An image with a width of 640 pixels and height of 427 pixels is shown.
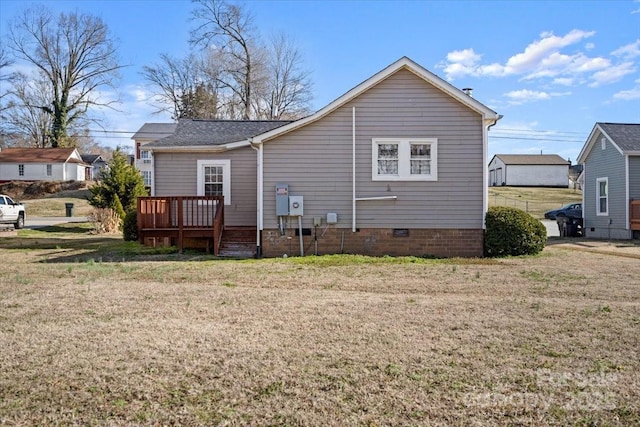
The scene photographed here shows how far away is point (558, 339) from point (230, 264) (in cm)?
769

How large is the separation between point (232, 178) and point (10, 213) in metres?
12.7

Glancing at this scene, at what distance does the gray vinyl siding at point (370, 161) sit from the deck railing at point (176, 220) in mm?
1719

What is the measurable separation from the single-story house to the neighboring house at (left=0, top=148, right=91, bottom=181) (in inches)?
1699

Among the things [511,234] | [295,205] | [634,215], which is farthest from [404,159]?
[634,215]

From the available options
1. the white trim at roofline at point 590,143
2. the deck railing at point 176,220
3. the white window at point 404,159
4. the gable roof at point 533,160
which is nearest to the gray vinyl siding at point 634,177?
the white trim at roofline at point 590,143

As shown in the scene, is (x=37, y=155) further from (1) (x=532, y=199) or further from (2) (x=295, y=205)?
(1) (x=532, y=199)

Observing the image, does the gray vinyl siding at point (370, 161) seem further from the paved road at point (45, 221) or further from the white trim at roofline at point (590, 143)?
the paved road at point (45, 221)

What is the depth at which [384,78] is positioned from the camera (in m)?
13.1

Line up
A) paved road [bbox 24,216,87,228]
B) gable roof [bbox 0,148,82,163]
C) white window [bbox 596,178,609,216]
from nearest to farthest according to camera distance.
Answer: white window [bbox 596,178,609,216] → paved road [bbox 24,216,87,228] → gable roof [bbox 0,148,82,163]

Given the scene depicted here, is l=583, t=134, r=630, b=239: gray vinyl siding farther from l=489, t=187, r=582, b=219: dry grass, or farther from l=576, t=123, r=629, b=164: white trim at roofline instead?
l=489, t=187, r=582, b=219: dry grass

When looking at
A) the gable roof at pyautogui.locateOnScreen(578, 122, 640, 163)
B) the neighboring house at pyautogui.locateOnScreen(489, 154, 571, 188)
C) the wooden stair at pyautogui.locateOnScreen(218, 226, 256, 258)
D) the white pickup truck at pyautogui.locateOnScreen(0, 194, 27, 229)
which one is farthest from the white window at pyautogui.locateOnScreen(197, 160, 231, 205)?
the neighboring house at pyautogui.locateOnScreen(489, 154, 571, 188)

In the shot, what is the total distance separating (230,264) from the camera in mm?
11461

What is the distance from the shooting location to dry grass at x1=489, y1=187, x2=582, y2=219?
128 ft

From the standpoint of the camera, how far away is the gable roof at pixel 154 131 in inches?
1761
